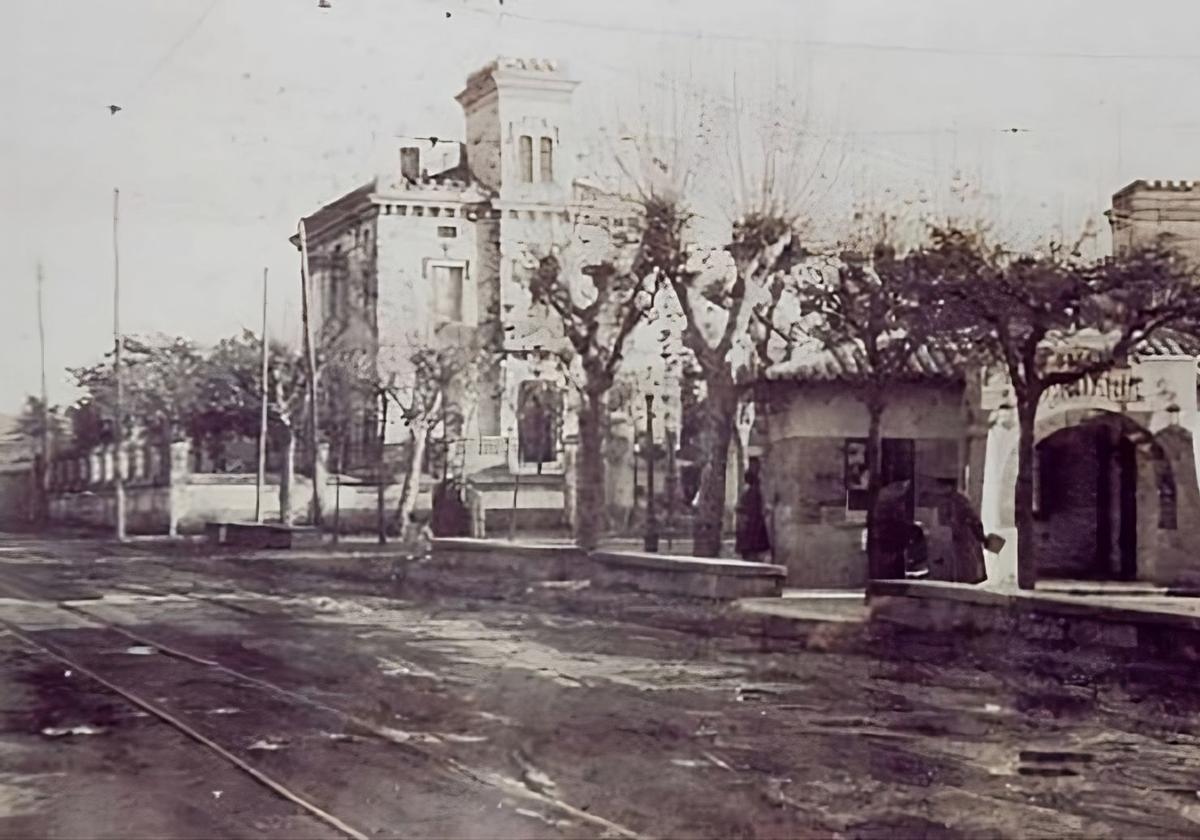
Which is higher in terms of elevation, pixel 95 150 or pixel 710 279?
pixel 95 150


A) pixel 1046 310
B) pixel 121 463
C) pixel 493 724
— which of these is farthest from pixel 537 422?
pixel 1046 310

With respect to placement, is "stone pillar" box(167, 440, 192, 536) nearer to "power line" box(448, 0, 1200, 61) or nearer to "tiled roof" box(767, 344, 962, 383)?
"power line" box(448, 0, 1200, 61)

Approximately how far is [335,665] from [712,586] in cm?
73

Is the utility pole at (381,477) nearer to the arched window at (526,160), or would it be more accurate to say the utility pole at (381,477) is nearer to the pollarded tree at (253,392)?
the pollarded tree at (253,392)

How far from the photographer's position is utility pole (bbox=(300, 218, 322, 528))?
115 inches

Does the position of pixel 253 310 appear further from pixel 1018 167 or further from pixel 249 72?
pixel 1018 167

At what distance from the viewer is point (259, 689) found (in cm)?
285

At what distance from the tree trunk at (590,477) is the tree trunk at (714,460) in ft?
0.63

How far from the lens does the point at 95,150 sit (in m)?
2.96

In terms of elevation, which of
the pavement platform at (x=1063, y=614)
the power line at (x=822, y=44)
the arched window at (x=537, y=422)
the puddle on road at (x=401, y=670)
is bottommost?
the puddle on road at (x=401, y=670)

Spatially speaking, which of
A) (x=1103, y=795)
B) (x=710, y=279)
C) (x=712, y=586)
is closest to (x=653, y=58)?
(x=710, y=279)

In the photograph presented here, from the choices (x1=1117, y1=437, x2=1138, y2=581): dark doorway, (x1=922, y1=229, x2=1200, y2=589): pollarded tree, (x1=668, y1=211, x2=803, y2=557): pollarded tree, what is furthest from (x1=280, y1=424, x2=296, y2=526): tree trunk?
(x1=1117, y1=437, x2=1138, y2=581): dark doorway

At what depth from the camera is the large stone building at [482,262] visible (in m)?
2.93

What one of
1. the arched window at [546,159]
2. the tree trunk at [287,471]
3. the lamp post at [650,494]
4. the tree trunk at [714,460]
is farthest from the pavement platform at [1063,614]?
Answer: the tree trunk at [287,471]
